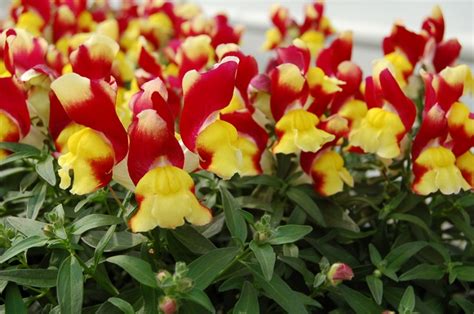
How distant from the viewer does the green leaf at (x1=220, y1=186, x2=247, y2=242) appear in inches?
30.2

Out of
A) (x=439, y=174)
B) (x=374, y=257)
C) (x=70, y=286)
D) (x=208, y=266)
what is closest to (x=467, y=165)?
(x=439, y=174)

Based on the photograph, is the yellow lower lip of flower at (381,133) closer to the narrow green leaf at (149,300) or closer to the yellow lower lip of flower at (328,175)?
the yellow lower lip of flower at (328,175)

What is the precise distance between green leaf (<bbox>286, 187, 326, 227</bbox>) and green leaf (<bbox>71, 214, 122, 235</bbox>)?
10.1 inches

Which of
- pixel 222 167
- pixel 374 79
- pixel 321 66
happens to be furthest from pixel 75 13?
pixel 222 167

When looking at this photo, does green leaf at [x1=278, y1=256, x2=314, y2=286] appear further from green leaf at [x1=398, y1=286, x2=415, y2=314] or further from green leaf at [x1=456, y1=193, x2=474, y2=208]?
green leaf at [x1=456, y1=193, x2=474, y2=208]

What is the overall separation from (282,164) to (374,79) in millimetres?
170

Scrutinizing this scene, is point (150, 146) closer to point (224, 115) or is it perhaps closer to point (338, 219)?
point (224, 115)

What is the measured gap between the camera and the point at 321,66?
42.5 inches

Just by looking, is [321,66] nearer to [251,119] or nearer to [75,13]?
[251,119]

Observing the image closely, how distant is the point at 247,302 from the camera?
29.0 inches

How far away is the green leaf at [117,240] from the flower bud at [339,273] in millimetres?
214

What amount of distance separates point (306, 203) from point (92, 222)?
11.4 inches

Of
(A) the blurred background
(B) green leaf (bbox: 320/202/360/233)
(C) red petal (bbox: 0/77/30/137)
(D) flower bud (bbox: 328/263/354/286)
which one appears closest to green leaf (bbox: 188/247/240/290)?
(D) flower bud (bbox: 328/263/354/286)

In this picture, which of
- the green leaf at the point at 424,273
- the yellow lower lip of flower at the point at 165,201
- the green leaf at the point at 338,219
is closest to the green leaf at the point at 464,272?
the green leaf at the point at 424,273
